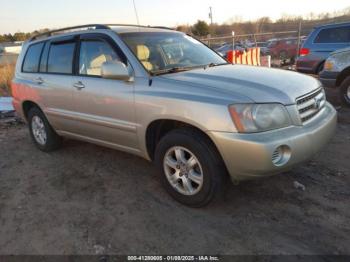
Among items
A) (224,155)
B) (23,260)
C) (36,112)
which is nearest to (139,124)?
(224,155)

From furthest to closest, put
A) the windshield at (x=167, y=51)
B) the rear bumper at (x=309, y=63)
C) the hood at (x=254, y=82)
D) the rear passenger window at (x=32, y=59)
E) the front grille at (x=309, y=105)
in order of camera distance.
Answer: the rear bumper at (x=309, y=63), the rear passenger window at (x=32, y=59), the windshield at (x=167, y=51), the front grille at (x=309, y=105), the hood at (x=254, y=82)

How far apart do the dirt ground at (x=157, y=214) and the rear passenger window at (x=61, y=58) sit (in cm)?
133

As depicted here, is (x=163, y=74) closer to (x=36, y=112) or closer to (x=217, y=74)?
(x=217, y=74)

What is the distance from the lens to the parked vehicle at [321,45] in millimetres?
9047

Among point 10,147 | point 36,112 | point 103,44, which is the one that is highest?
point 103,44

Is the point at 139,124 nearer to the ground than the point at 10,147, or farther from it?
farther from it

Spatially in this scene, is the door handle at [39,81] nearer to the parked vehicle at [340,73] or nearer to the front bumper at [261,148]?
the front bumper at [261,148]

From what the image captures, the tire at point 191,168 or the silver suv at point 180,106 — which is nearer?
the silver suv at point 180,106

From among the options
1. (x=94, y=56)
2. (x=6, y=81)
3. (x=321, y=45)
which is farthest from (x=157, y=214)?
(x=6, y=81)

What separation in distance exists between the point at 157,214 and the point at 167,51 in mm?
1877

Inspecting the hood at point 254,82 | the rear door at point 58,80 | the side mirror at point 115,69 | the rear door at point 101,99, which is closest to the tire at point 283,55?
the rear door at point 58,80

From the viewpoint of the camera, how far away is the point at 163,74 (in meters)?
3.71

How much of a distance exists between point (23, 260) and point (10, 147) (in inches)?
142

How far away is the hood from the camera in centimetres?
310
